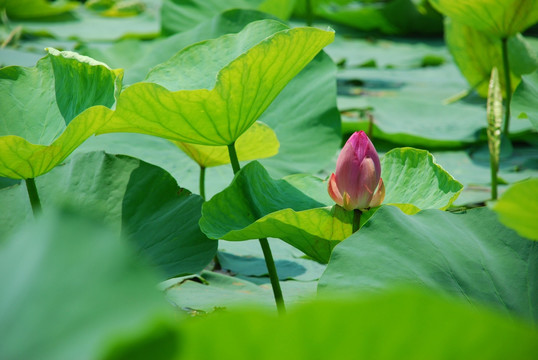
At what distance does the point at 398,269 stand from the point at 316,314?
0.32 m

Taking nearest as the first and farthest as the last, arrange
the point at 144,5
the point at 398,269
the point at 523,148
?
1. the point at 398,269
2. the point at 523,148
3. the point at 144,5

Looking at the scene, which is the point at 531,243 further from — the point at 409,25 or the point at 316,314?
the point at 409,25

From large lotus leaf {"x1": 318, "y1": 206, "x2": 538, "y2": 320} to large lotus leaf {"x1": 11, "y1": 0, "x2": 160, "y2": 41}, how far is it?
232 cm

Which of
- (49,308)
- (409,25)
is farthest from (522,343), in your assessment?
(409,25)

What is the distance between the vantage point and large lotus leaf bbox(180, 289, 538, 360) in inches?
11.0

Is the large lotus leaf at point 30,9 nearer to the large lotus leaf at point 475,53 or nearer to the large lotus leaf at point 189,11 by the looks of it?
the large lotus leaf at point 189,11

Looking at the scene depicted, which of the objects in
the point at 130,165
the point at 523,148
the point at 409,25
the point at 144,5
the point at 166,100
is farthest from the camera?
the point at 144,5

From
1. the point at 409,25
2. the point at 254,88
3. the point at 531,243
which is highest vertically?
the point at 254,88

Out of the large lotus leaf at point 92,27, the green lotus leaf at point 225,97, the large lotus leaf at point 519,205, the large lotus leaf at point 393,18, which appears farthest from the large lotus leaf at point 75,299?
the large lotus leaf at point 393,18

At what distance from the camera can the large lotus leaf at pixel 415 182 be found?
72cm

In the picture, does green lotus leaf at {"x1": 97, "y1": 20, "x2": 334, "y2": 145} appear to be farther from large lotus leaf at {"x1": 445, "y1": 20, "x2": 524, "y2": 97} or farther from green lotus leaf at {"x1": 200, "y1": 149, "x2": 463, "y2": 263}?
large lotus leaf at {"x1": 445, "y1": 20, "x2": 524, "y2": 97}

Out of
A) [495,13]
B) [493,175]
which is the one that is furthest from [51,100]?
[495,13]

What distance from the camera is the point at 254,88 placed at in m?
0.75

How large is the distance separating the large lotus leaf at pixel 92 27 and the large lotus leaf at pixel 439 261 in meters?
2.32
